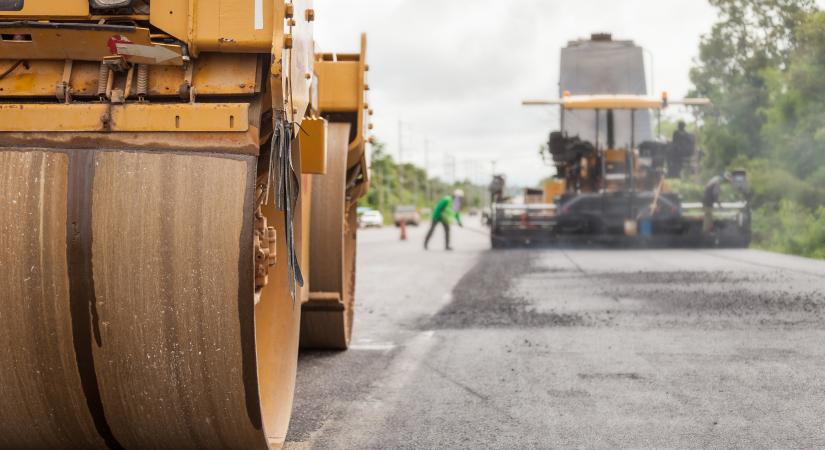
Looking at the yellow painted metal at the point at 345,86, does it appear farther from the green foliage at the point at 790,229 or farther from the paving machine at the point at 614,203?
the paving machine at the point at 614,203

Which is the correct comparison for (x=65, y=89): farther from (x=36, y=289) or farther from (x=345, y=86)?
(x=345, y=86)

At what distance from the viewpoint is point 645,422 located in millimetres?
5090

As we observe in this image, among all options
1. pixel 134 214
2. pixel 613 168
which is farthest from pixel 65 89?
pixel 613 168

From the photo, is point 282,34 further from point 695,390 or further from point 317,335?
point 317,335

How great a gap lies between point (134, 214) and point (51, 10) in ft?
2.26

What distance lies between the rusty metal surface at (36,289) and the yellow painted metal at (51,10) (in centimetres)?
45

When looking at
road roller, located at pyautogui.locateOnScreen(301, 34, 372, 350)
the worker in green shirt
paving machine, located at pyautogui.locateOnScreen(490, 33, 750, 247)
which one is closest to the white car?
the worker in green shirt

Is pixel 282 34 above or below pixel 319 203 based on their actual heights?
above

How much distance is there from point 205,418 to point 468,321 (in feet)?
19.5

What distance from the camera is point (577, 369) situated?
21.8 ft

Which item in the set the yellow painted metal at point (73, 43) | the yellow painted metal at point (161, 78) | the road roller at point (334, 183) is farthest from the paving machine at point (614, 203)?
the yellow painted metal at point (73, 43)

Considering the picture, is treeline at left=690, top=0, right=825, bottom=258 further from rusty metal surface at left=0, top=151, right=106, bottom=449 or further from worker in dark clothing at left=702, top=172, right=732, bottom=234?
rusty metal surface at left=0, top=151, right=106, bottom=449

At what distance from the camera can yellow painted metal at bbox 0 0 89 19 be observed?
137 inches

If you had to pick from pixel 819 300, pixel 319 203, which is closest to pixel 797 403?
pixel 319 203
